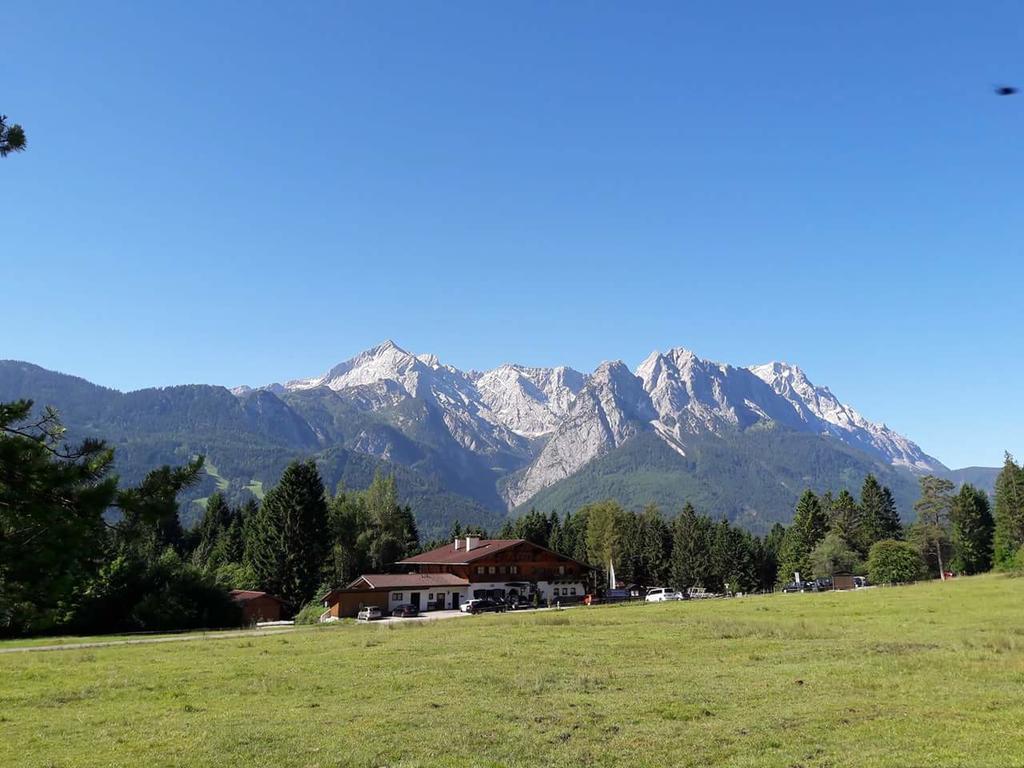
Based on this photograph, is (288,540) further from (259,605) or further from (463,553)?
(463,553)

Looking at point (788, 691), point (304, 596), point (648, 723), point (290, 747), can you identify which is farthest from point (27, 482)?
point (304, 596)

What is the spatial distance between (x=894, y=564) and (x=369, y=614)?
240 feet

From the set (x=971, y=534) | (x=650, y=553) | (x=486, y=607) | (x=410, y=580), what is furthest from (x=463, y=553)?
(x=971, y=534)

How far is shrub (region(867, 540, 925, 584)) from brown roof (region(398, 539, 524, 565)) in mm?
50883

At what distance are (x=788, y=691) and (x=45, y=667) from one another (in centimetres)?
3290

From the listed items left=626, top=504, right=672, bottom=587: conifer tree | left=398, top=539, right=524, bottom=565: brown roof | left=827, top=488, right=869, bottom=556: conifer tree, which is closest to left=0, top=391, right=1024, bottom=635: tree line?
left=626, top=504, right=672, bottom=587: conifer tree

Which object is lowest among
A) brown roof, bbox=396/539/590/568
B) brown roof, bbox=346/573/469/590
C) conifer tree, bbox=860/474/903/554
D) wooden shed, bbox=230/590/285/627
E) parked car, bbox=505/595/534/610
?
parked car, bbox=505/595/534/610

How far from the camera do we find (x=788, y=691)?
824 inches

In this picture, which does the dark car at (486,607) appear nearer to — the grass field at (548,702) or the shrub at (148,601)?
the shrub at (148,601)

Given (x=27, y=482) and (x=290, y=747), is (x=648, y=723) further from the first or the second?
(x=27, y=482)

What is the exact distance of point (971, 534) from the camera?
127m

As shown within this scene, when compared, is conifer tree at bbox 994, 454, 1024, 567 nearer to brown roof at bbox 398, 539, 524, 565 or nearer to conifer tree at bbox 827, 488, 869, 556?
conifer tree at bbox 827, 488, 869, 556

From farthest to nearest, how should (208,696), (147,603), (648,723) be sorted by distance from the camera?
1. (147,603)
2. (208,696)
3. (648,723)

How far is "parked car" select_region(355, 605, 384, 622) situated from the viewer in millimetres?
74812
